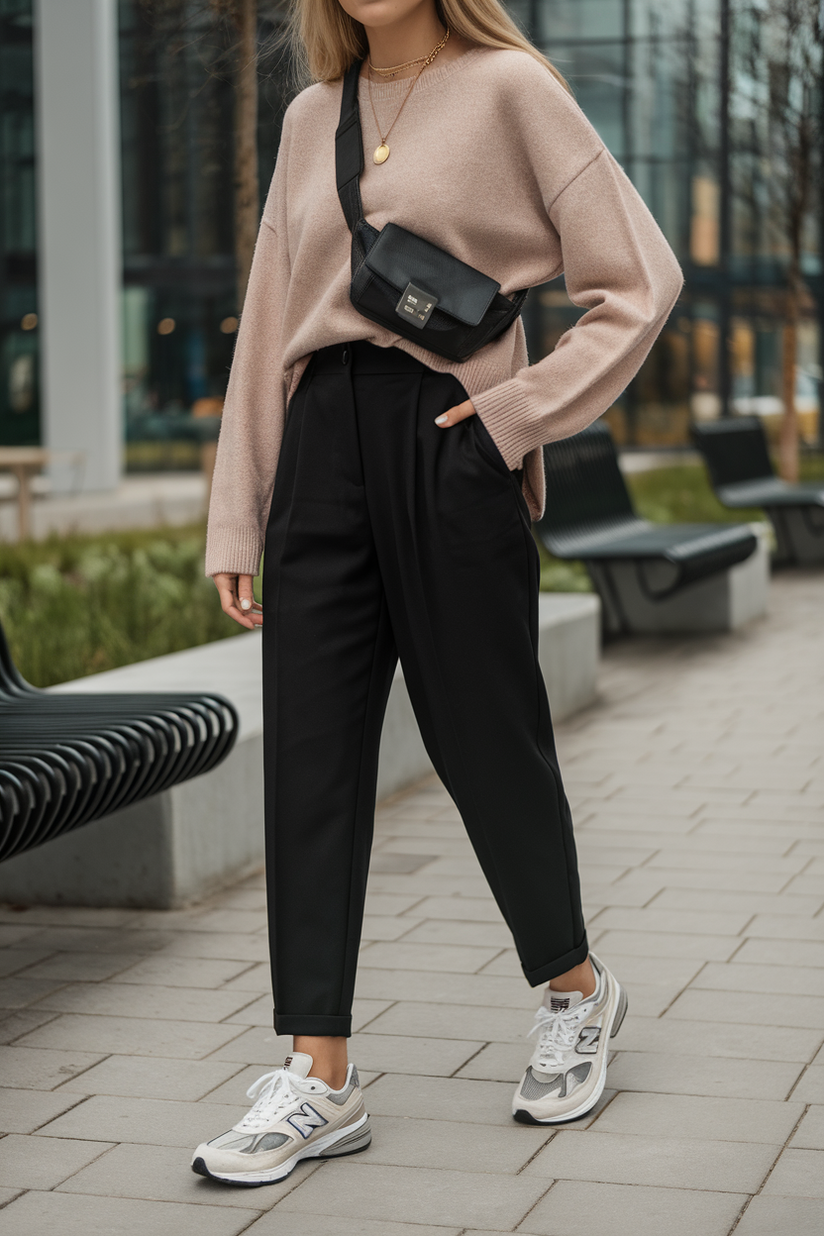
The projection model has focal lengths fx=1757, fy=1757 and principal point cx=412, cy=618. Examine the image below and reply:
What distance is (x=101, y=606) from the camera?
794 cm

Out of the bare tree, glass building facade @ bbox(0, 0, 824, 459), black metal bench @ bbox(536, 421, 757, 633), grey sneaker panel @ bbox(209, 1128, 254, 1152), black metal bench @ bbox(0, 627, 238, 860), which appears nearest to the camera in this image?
grey sneaker panel @ bbox(209, 1128, 254, 1152)

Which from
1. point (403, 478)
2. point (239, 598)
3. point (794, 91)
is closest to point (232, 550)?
point (239, 598)

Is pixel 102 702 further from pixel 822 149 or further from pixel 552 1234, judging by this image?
pixel 822 149

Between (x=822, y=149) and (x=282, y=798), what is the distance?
51.8 feet

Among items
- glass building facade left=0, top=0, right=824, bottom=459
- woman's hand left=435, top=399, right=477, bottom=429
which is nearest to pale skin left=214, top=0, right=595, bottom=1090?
woman's hand left=435, top=399, right=477, bottom=429

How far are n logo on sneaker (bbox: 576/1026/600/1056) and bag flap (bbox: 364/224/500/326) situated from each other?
1214 millimetres

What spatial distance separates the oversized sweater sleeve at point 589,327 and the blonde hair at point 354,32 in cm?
24

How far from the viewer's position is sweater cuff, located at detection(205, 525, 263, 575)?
114 inches

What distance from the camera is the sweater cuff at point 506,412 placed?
2.68 metres

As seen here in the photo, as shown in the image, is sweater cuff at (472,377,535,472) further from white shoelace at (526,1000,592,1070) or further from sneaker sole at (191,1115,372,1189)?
sneaker sole at (191,1115,372,1189)

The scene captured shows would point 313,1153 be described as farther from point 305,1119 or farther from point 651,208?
point 651,208

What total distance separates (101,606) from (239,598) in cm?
509

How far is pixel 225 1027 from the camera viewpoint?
3.49 metres

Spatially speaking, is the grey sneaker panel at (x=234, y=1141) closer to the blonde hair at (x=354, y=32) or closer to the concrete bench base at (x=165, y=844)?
the concrete bench base at (x=165, y=844)
